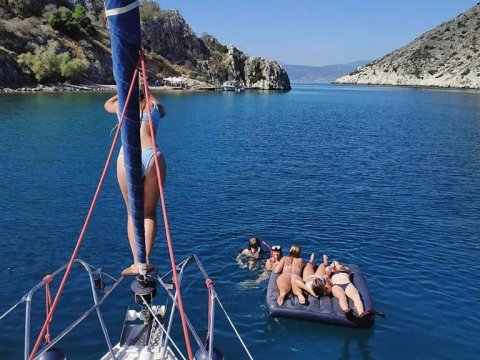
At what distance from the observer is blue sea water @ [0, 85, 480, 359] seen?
16031mm

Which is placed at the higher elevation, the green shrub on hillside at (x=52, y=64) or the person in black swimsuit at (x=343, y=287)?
the green shrub on hillside at (x=52, y=64)

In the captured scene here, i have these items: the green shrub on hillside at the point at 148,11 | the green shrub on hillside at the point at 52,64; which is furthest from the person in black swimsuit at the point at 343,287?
the green shrub on hillside at the point at 148,11

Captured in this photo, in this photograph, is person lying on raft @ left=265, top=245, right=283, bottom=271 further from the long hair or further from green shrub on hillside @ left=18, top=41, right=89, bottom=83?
green shrub on hillside @ left=18, top=41, right=89, bottom=83

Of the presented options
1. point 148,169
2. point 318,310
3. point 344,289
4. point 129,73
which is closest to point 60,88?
point 344,289

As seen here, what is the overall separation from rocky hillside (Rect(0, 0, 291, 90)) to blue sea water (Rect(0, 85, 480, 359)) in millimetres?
39685

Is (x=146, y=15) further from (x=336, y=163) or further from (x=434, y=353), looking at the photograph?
(x=434, y=353)

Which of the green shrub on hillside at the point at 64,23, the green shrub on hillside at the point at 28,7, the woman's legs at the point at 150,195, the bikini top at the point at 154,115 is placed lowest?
the woman's legs at the point at 150,195

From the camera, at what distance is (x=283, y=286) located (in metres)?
16.6

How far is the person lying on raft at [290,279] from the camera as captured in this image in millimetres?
16375

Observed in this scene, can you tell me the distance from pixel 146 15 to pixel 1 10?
5129 centimetres

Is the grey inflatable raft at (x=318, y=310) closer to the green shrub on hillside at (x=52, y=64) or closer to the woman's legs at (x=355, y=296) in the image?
the woman's legs at (x=355, y=296)

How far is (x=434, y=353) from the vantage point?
15.4 meters

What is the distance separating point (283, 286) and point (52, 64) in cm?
11628

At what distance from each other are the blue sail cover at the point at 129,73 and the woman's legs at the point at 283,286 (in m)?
9.44
